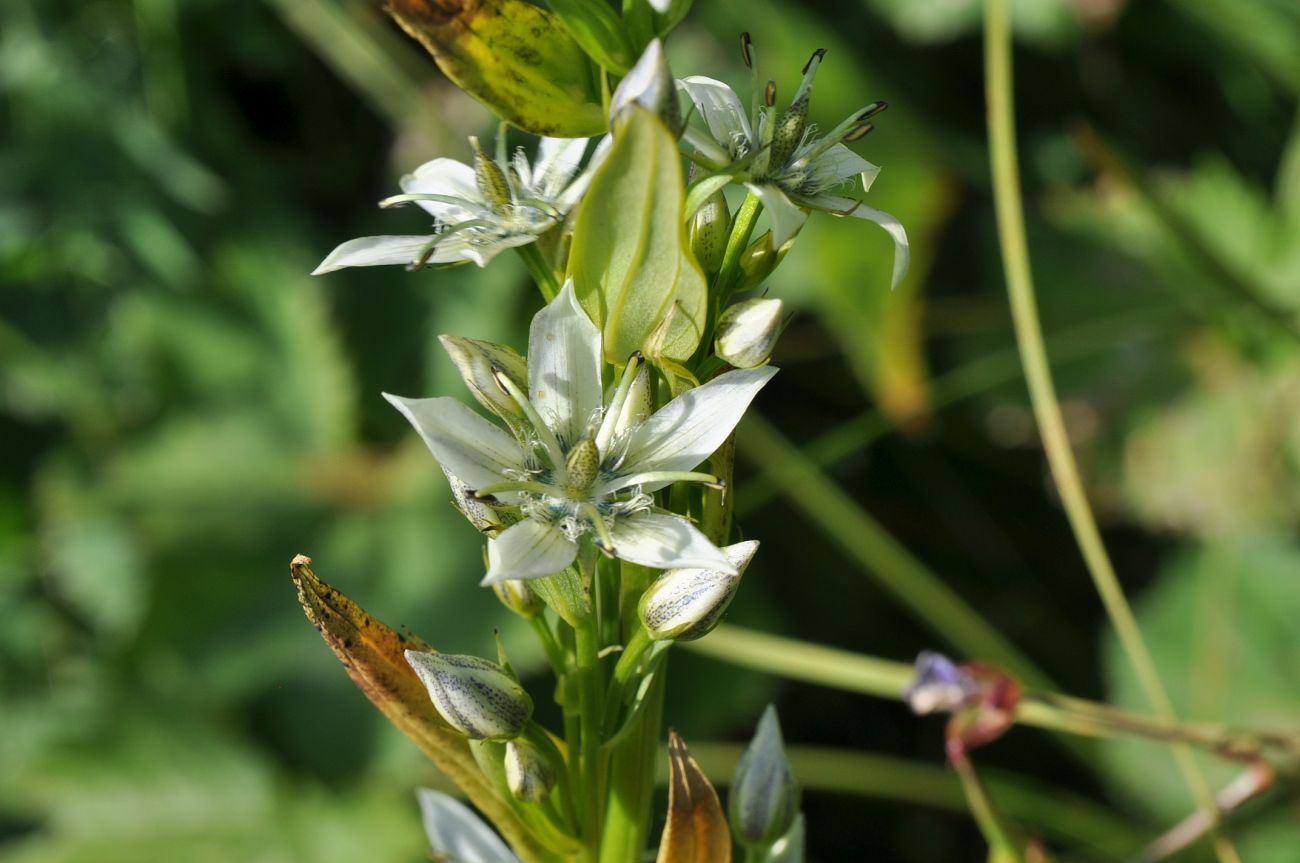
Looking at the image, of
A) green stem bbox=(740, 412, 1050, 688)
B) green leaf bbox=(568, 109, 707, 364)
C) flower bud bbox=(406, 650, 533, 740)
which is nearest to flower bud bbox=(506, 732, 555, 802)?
flower bud bbox=(406, 650, 533, 740)

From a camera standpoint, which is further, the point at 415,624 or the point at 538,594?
→ the point at 415,624

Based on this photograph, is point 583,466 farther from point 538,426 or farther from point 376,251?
point 376,251

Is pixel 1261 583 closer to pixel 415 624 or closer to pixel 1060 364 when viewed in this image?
pixel 1060 364

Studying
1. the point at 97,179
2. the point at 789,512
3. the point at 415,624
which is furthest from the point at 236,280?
the point at 789,512

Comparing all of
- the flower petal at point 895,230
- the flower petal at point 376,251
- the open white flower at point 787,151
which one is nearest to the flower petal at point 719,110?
the open white flower at point 787,151

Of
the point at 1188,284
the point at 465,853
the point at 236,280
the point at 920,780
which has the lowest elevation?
the point at 920,780

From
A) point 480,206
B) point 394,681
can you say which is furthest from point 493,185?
point 394,681
